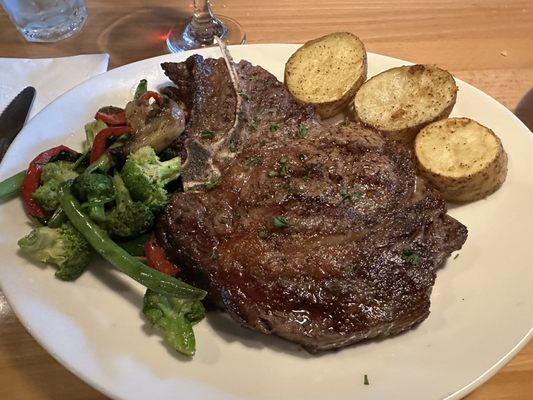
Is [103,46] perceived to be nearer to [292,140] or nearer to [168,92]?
[168,92]

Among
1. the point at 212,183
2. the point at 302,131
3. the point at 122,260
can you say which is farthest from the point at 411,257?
the point at 122,260

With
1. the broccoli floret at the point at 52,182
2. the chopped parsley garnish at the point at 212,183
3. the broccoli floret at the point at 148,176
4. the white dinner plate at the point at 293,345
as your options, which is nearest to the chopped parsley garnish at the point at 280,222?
the chopped parsley garnish at the point at 212,183

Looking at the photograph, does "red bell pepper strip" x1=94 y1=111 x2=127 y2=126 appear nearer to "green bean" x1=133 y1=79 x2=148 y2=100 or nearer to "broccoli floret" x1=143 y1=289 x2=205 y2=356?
"green bean" x1=133 y1=79 x2=148 y2=100

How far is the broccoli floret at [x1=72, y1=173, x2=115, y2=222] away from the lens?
2.27 meters

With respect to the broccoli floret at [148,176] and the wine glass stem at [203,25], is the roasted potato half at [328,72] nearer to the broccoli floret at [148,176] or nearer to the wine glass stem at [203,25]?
→ the broccoli floret at [148,176]

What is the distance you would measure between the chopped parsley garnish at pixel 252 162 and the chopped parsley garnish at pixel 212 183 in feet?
0.44

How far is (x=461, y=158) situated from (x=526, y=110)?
4.10 feet

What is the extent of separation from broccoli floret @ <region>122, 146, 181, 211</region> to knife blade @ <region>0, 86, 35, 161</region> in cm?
81

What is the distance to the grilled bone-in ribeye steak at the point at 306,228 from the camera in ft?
6.40

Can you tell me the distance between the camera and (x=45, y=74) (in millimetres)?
3227

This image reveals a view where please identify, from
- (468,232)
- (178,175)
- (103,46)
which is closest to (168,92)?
(178,175)

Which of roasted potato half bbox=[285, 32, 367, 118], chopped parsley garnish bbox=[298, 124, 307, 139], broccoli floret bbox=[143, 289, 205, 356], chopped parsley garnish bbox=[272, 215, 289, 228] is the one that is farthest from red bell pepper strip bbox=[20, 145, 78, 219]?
roasted potato half bbox=[285, 32, 367, 118]

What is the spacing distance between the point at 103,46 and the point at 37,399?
2.44 meters

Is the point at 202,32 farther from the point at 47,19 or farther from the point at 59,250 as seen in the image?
the point at 59,250
